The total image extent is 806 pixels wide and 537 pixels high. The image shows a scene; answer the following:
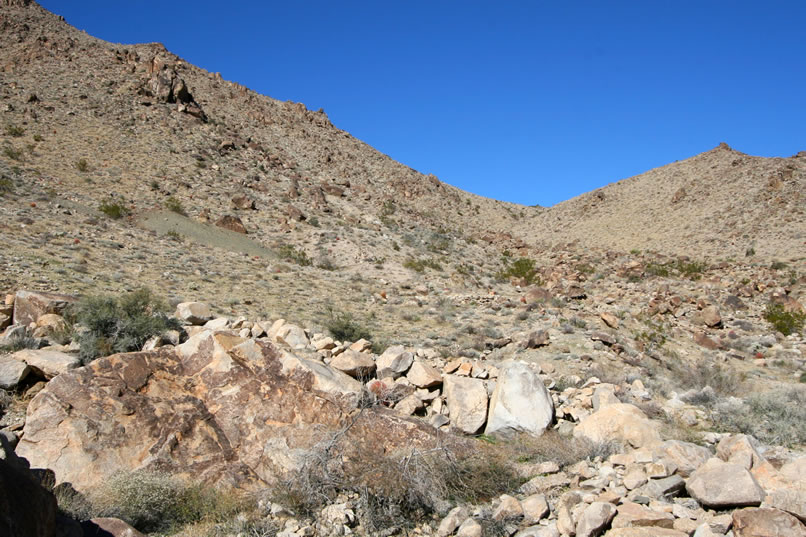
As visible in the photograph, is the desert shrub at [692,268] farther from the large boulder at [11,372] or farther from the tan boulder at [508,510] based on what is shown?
the large boulder at [11,372]

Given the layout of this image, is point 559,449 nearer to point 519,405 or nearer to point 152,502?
point 519,405

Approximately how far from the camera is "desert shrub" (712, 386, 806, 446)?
5746mm

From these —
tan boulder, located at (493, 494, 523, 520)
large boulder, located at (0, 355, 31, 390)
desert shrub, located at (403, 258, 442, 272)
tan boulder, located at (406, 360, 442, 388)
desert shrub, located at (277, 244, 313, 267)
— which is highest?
desert shrub, located at (403, 258, 442, 272)

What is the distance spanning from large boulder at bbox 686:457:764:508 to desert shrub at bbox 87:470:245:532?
12.5 feet

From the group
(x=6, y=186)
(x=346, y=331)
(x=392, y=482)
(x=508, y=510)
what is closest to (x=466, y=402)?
(x=392, y=482)

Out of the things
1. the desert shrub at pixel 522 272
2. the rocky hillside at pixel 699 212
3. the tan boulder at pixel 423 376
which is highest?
the rocky hillside at pixel 699 212

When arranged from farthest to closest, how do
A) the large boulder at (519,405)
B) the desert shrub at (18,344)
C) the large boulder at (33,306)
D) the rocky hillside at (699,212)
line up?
the rocky hillside at (699,212) → the large boulder at (33,306) → the desert shrub at (18,344) → the large boulder at (519,405)

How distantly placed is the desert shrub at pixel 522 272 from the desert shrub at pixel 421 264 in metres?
3.45

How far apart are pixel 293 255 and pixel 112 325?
15.2m

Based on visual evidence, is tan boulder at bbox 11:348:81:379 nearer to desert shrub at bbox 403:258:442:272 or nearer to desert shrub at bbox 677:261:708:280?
desert shrub at bbox 403:258:442:272

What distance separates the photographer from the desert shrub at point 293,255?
866 inches

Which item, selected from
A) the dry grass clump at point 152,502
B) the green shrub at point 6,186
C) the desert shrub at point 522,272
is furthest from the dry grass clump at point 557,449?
the green shrub at point 6,186

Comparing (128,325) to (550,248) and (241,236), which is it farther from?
(550,248)

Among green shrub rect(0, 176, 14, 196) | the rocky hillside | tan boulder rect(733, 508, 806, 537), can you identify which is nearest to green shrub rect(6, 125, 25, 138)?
green shrub rect(0, 176, 14, 196)
